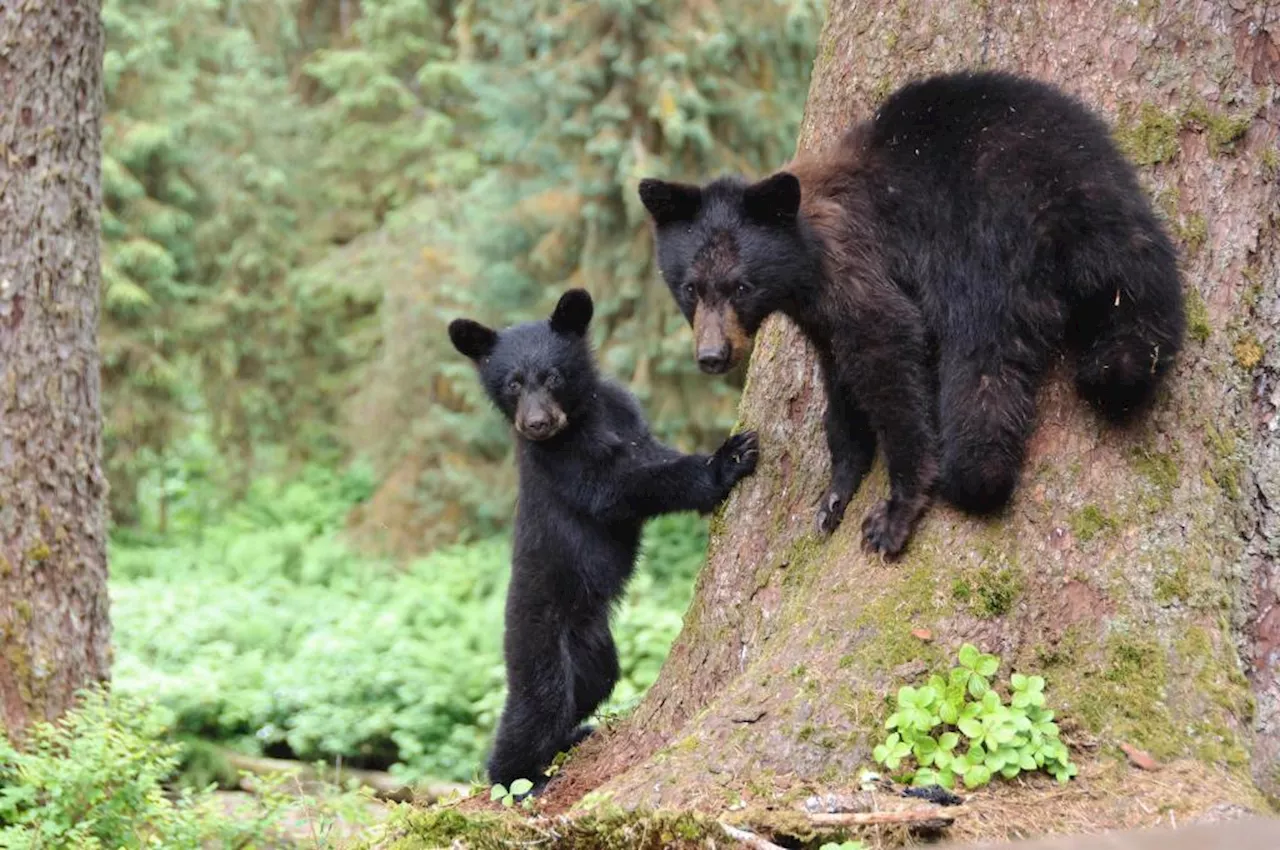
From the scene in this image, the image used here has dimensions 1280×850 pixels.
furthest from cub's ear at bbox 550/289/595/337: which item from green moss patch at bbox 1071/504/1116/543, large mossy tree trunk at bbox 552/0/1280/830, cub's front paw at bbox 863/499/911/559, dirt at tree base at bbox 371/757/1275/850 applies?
dirt at tree base at bbox 371/757/1275/850

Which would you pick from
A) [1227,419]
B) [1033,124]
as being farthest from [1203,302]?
[1033,124]

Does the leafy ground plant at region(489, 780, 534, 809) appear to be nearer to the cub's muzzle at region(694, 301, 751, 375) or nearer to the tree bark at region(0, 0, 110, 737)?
the cub's muzzle at region(694, 301, 751, 375)

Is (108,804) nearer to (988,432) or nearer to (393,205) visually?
(988,432)

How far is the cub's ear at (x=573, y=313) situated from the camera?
675 cm

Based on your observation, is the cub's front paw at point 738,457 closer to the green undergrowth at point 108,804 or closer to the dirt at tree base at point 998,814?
the dirt at tree base at point 998,814

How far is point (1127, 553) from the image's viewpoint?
4.38 meters

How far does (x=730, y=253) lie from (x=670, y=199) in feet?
1.09

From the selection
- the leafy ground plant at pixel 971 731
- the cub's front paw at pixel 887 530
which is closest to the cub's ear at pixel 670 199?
the cub's front paw at pixel 887 530

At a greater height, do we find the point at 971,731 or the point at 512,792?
the point at 971,731

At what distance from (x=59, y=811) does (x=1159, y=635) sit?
511 cm

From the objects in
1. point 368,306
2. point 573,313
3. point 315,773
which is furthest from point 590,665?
point 368,306

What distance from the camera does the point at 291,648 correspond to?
1362 cm

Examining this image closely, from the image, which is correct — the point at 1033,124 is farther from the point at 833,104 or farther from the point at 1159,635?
the point at 1159,635

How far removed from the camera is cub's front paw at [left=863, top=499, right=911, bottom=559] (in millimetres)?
4730
